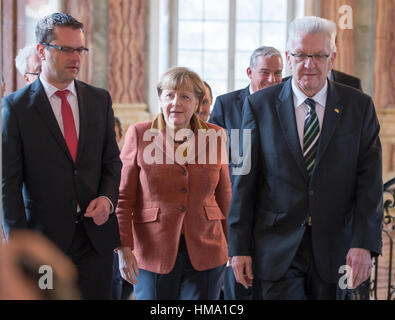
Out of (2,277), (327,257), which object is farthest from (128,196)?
(2,277)

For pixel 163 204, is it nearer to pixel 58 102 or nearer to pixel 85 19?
pixel 58 102

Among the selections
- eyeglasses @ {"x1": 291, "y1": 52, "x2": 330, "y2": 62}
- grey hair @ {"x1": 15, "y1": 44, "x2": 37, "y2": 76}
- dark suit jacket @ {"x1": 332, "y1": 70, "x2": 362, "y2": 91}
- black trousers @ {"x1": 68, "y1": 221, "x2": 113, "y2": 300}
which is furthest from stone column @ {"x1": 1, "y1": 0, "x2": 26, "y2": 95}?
eyeglasses @ {"x1": 291, "y1": 52, "x2": 330, "y2": 62}

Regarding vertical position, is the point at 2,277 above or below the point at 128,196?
above

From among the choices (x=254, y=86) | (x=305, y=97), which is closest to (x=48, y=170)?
(x=305, y=97)

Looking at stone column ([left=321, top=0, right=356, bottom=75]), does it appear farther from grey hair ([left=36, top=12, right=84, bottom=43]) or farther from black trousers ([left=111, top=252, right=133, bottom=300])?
grey hair ([left=36, top=12, right=84, bottom=43])

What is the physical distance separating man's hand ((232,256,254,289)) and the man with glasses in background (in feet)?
5.39

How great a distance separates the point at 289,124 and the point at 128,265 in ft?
3.45

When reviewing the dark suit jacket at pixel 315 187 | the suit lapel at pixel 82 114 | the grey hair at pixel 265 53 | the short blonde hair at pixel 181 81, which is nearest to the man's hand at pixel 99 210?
the suit lapel at pixel 82 114

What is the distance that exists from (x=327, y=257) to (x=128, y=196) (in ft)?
3.39

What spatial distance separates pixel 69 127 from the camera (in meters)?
2.67

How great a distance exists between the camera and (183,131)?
310 cm

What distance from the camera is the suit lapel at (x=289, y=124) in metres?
2.52

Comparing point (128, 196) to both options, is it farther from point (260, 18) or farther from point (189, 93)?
point (260, 18)
